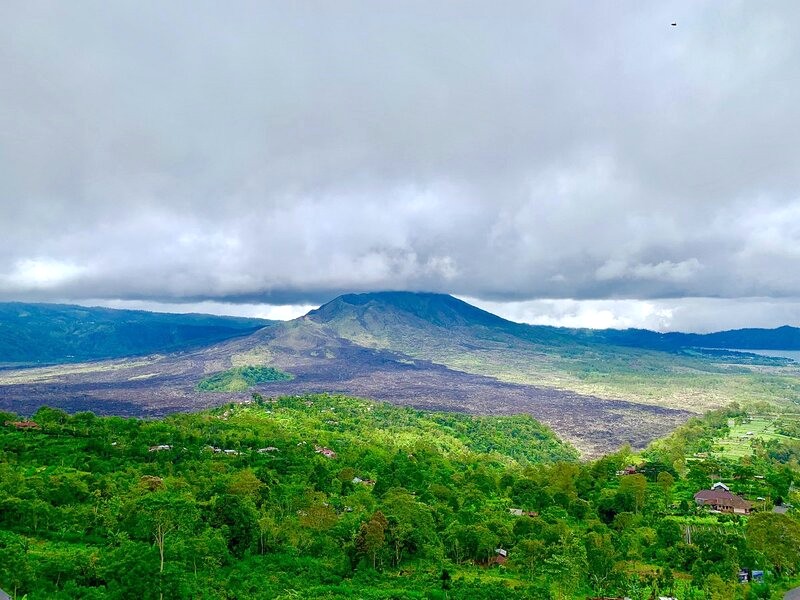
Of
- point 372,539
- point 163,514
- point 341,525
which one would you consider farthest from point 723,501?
point 163,514

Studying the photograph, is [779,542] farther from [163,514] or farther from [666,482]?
[163,514]

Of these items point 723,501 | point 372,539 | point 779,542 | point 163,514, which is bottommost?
point 723,501

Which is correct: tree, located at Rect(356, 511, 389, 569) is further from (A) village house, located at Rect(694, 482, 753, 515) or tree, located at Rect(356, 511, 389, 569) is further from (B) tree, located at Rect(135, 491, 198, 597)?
(A) village house, located at Rect(694, 482, 753, 515)

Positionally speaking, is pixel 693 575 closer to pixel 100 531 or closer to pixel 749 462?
pixel 100 531

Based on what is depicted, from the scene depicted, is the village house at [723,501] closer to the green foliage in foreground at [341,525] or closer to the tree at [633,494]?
the green foliage in foreground at [341,525]

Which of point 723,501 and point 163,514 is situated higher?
point 163,514

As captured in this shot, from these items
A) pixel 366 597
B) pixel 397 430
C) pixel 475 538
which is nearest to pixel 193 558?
pixel 366 597

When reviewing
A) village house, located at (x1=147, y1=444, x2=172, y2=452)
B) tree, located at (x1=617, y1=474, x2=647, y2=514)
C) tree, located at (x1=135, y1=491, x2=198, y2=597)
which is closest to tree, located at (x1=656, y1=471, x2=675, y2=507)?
tree, located at (x1=617, y1=474, x2=647, y2=514)
